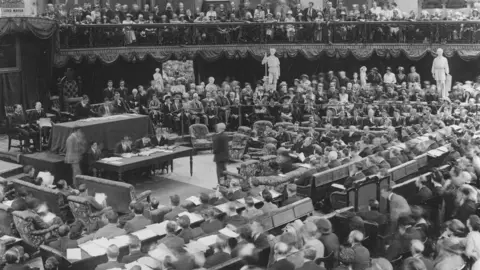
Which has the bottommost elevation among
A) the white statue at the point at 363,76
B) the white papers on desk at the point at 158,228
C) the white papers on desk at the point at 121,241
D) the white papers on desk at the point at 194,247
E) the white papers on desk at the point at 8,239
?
the white papers on desk at the point at 8,239

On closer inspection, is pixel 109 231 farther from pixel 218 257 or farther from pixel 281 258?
pixel 281 258

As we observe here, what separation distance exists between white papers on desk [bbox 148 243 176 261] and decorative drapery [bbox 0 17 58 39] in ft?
46.8

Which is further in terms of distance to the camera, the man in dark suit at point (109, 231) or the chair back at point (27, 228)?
the chair back at point (27, 228)

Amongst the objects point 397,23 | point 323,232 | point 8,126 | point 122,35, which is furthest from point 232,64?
point 323,232

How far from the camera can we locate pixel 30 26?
21.6 metres

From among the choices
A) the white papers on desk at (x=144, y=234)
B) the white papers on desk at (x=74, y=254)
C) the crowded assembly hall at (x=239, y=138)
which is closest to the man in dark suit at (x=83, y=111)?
the crowded assembly hall at (x=239, y=138)

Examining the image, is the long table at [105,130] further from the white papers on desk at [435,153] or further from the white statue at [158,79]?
the white papers on desk at [435,153]

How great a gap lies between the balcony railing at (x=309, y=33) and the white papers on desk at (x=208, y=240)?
635 inches

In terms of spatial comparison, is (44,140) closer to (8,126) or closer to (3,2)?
(8,126)

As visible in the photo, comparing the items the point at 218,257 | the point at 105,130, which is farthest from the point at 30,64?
the point at 218,257

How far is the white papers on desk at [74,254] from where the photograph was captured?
381 inches

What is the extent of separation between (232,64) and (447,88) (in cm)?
914

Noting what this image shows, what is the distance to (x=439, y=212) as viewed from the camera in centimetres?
1290

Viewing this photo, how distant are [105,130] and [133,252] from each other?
9064 mm
